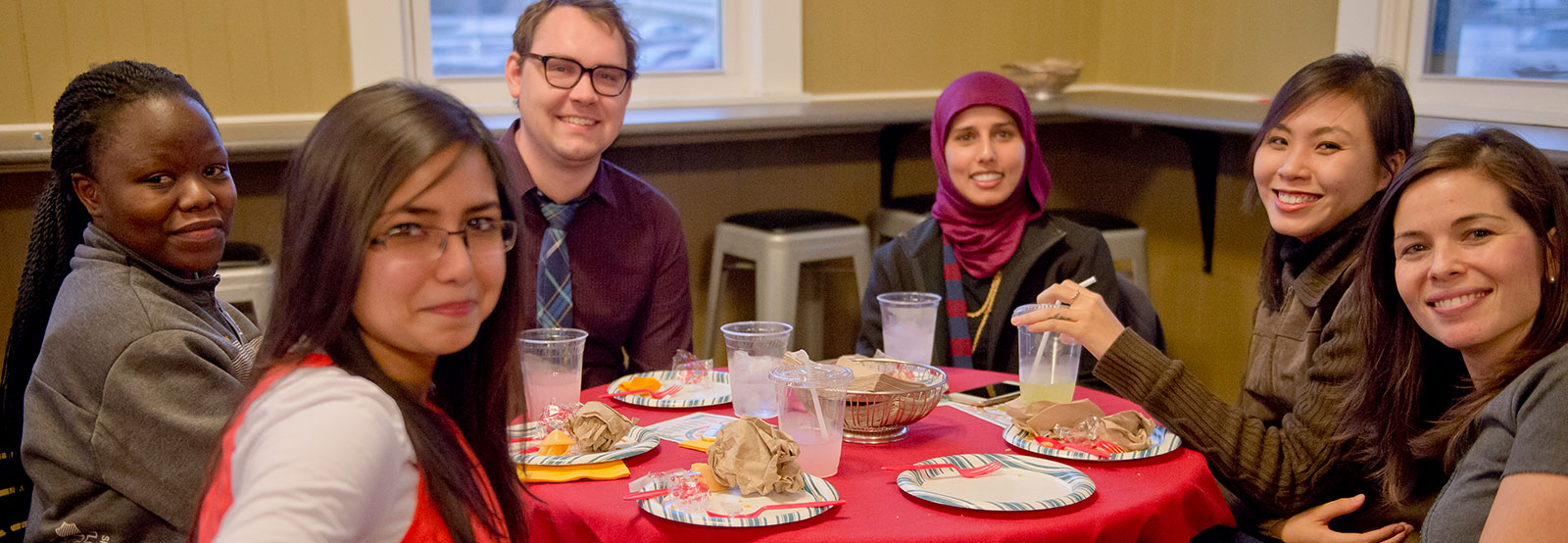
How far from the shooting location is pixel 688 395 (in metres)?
2.03

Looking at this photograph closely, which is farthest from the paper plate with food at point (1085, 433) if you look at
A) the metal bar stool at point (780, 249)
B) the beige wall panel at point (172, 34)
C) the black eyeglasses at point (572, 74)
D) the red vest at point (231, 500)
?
the beige wall panel at point (172, 34)

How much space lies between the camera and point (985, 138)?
9.09 ft

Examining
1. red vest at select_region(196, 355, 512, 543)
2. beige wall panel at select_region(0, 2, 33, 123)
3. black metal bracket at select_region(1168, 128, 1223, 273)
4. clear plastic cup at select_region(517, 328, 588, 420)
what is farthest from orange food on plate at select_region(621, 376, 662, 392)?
black metal bracket at select_region(1168, 128, 1223, 273)

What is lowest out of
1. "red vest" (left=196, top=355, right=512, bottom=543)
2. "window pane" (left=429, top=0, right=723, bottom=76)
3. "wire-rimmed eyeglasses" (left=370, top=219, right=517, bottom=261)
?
"red vest" (left=196, top=355, right=512, bottom=543)

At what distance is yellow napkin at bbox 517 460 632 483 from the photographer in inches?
62.6

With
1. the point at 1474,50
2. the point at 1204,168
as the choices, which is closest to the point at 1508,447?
the point at 1474,50

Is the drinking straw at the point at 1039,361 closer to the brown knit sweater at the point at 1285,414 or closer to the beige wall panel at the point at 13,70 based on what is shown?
the brown knit sweater at the point at 1285,414

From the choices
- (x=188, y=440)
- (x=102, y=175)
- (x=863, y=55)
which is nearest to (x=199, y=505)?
(x=188, y=440)

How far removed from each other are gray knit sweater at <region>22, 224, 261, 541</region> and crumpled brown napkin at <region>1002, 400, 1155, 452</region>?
1.09m

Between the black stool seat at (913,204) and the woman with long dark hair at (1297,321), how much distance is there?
1869 mm

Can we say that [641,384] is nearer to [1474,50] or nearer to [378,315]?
[378,315]

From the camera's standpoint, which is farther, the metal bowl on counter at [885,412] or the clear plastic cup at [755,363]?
the clear plastic cup at [755,363]

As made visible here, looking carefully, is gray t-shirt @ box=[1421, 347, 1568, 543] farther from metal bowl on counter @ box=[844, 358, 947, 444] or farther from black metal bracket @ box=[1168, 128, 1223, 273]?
black metal bracket @ box=[1168, 128, 1223, 273]

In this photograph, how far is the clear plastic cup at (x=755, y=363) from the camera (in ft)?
6.05
